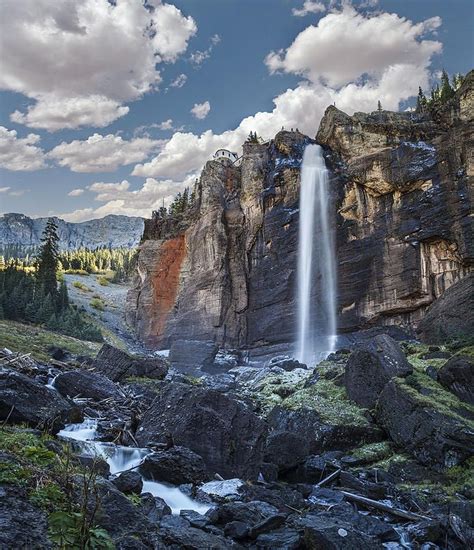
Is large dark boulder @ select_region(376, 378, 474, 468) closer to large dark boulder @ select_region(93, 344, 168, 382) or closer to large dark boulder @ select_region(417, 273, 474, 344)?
large dark boulder @ select_region(417, 273, 474, 344)

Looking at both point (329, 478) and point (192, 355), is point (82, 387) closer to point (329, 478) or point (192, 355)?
point (329, 478)

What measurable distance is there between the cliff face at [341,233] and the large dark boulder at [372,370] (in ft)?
89.6

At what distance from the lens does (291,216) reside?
50938 millimetres

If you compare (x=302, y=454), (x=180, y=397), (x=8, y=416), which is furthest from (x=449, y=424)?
(x=8, y=416)

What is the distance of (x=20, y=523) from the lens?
4.08 meters

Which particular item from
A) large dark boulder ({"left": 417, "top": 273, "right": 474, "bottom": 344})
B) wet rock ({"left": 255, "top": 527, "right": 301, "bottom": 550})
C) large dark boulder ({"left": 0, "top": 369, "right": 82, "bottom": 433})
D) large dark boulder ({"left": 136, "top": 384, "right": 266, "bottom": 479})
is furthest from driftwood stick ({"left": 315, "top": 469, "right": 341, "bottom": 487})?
large dark boulder ({"left": 417, "top": 273, "right": 474, "bottom": 344})

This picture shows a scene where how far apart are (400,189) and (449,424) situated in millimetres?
36827

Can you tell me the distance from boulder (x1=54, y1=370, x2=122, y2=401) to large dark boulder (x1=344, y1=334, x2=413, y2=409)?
30.7 ft

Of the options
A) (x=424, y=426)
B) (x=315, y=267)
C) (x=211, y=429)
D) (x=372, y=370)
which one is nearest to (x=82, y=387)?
(x=211, y=429)

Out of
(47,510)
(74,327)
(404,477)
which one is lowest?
(404,477)

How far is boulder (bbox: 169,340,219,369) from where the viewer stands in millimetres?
40094

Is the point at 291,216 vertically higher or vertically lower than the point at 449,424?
higher

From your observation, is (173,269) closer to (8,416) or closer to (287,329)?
(287,329)

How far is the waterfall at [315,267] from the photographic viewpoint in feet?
153
